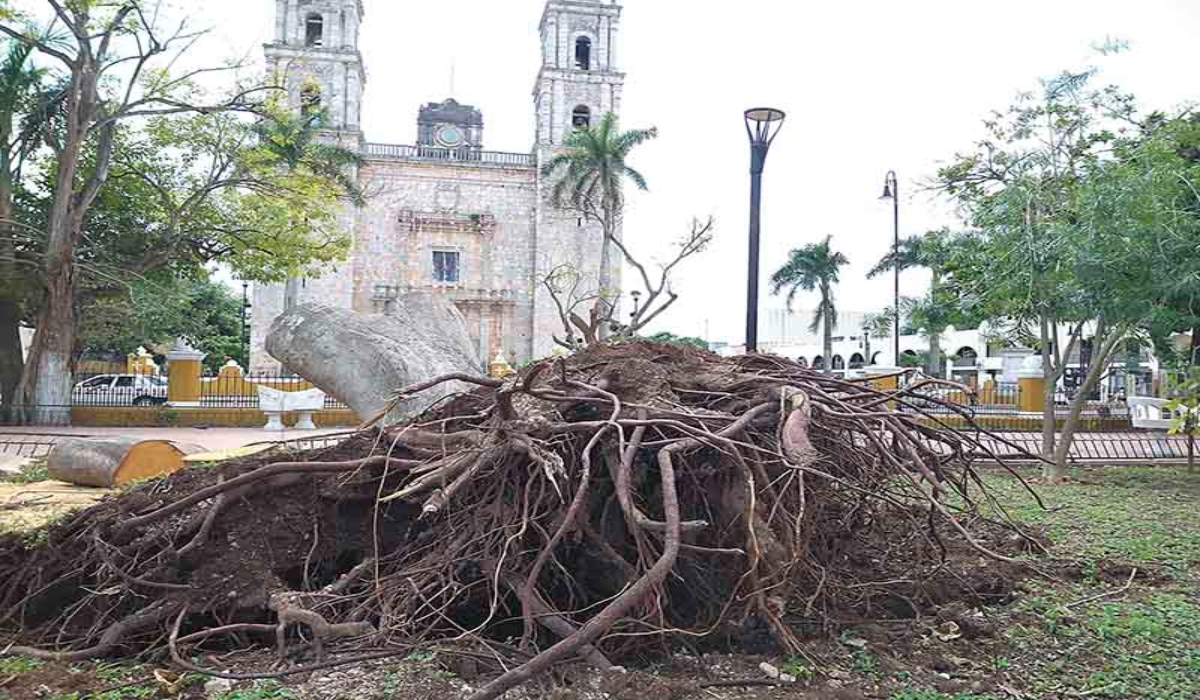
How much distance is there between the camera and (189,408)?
779 inches

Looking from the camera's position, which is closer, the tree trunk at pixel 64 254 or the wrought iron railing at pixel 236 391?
the tree trunk at pixel 64 254

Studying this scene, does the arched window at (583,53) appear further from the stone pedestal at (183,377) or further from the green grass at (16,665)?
the green grass at (16,665)

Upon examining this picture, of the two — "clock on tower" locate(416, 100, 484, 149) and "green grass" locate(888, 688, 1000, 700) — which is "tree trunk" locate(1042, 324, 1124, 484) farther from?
"clock on tower" locate(416, 100, 484, 149)

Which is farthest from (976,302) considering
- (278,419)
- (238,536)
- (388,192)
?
(388,192)

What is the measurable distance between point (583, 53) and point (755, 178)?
34321 millimetres

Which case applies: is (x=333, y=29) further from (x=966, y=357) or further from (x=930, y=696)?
(x=930, y=696)

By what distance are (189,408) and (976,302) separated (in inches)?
656

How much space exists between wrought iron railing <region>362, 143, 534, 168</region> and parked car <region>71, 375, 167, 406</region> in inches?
554

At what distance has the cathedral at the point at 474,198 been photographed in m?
38.1

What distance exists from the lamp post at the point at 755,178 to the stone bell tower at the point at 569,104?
29.1 meters

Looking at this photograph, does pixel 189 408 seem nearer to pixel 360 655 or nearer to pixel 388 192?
pixel 360 655

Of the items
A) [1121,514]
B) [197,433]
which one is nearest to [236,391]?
[197,433]

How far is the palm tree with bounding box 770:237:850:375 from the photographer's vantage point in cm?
3419

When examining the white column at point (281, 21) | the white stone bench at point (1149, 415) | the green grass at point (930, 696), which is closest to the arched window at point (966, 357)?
the white stone bench at point (1149, 415)
